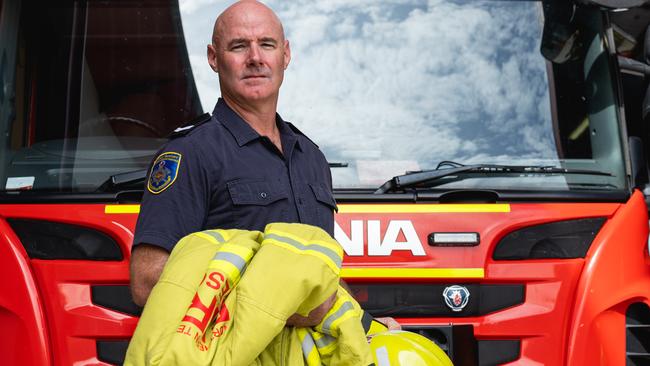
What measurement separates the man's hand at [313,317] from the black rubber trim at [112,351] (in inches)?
40.5

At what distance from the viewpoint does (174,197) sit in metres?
2.13

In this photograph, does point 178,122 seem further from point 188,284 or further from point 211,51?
point 188,284

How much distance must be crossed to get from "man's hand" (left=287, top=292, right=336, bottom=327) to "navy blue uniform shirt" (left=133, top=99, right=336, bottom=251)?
0.31m

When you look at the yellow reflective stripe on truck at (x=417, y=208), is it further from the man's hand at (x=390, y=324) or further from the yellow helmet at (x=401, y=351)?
the yellow helmet at (x=401, y=351)

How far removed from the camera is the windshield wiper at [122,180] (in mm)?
3037

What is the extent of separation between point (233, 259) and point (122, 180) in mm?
1269

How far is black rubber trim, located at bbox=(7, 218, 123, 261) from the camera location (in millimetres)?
2918

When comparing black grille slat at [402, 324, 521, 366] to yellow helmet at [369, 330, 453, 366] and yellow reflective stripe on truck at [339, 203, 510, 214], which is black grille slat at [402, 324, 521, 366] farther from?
yellow helmet at [369, 330, 453, 366]

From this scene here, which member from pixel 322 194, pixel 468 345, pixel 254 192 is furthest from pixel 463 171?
pixel 254 192

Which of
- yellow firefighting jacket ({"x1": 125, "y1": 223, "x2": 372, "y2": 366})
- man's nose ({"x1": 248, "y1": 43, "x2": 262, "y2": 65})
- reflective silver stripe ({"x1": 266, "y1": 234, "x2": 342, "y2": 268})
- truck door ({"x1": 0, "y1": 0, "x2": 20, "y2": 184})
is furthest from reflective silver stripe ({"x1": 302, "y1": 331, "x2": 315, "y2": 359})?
truck door ({"x1": 0, "y1": 0, "x2": 20, "y2": 184})

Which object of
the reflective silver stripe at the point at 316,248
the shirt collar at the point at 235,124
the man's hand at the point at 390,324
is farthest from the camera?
the man's hand at the point at 390,324

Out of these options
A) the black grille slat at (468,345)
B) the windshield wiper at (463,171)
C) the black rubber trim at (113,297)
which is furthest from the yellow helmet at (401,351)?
the black rubber trim at (113,297)

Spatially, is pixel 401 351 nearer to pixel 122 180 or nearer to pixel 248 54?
pixel 248 54

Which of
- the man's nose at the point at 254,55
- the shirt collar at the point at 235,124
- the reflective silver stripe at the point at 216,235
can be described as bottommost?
the reflective silver stripe at the point at 216,235
